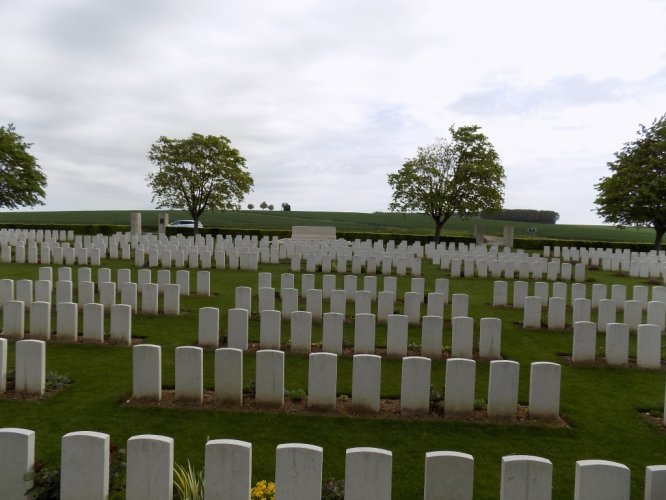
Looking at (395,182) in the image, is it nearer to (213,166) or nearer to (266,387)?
(213,166)

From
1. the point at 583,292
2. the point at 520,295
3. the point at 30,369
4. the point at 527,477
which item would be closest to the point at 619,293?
the point at 583,292

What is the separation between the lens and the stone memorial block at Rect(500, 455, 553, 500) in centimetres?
315

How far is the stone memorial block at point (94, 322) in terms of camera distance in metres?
8.52

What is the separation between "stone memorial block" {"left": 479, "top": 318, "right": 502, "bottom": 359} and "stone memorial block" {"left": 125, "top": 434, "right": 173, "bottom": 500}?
5838mm

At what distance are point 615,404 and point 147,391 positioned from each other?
5.87 metres

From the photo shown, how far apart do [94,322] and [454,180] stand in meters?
25.9

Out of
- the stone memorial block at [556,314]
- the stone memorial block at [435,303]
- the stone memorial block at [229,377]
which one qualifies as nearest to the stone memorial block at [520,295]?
the stone memorial block at [556,314]

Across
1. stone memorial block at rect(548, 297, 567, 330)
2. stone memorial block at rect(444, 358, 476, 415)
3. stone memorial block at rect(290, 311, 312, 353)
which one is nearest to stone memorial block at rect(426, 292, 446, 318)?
stone memorial block at rect(548, 297, 567, 330)

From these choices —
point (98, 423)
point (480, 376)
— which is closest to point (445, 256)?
point (480, 376)

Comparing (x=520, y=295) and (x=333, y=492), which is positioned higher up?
(x=520, y=295)

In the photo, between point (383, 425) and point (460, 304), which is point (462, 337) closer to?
point (460, 304)

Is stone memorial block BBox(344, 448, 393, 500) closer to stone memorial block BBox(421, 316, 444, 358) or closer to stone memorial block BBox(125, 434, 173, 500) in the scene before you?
stone memorial block BBox(125, 434, 173, 500)

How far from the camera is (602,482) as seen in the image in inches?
120

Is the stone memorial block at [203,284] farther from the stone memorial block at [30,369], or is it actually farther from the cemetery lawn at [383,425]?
the stone memorial block at [30,369]
